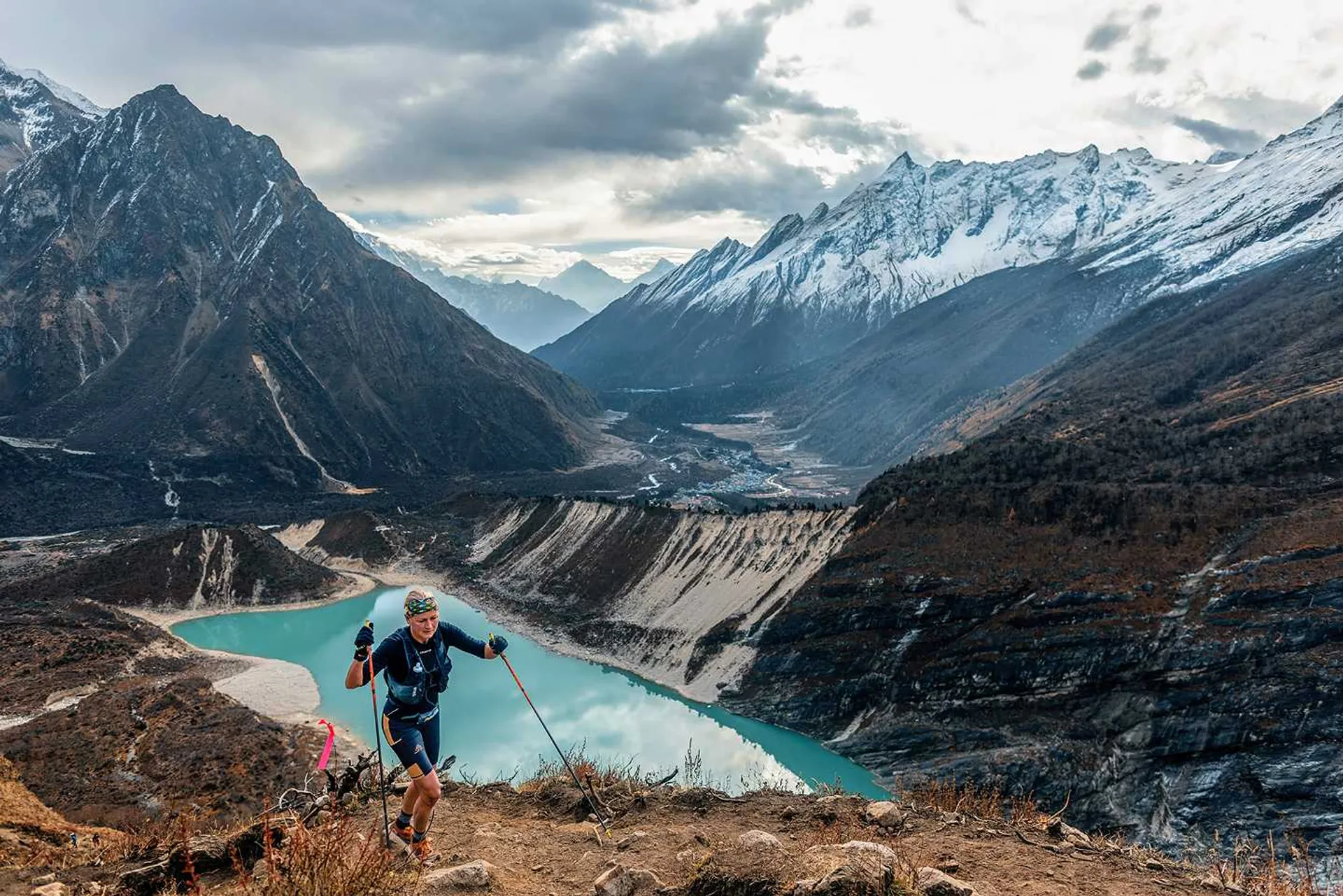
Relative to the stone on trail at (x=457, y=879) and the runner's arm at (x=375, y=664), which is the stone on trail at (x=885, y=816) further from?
the runner's arm at (x=375, y=664)

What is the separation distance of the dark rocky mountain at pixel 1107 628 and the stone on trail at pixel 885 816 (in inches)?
855

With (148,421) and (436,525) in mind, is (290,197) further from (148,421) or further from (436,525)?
(436,525)

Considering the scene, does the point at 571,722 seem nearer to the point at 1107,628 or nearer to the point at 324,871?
the point at 1107,628

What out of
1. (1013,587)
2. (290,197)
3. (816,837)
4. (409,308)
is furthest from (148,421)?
(816,837)

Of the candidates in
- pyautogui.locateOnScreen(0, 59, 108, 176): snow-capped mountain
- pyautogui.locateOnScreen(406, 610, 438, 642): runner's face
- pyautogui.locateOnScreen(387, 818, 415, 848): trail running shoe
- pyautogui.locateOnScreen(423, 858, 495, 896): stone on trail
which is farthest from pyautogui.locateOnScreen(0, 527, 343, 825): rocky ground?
pyautogui.locateOnScreen(0, 59, 108, 176): snow-capped mountain

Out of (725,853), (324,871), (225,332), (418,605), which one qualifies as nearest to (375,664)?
(418,605)

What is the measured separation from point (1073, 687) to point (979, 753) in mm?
4693

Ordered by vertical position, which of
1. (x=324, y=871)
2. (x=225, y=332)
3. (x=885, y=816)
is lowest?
(x=885, y=816)

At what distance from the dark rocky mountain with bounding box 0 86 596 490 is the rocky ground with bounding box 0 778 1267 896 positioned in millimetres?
113114

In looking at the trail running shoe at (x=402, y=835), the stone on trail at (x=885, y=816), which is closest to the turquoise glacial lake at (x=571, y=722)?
the stone on trail at (x=885, y=816)

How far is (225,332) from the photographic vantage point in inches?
5044

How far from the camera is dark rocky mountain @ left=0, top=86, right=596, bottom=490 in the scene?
11538cm

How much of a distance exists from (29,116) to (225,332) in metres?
111

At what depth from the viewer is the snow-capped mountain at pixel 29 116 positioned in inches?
6791
